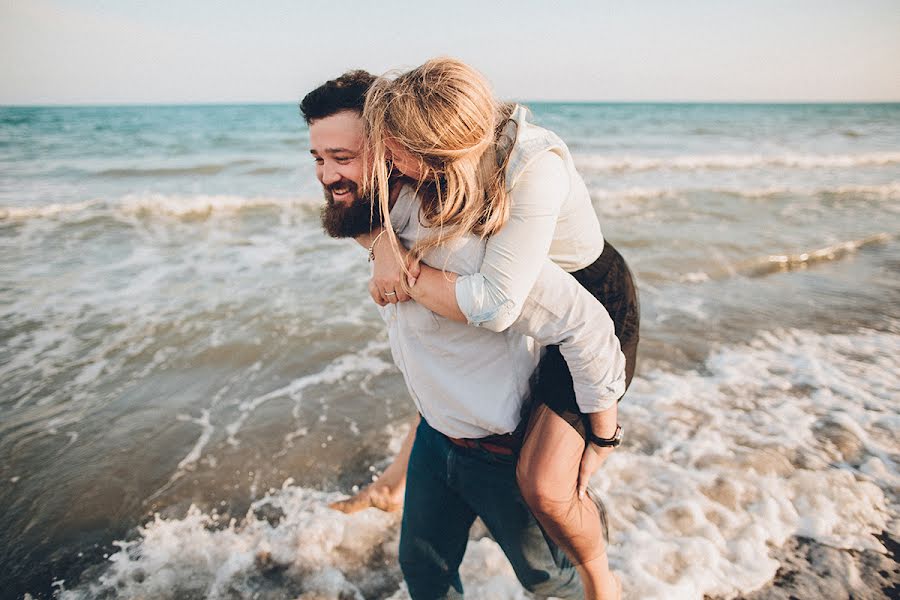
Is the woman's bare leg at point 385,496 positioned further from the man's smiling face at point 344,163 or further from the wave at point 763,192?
the wave at point 763,192

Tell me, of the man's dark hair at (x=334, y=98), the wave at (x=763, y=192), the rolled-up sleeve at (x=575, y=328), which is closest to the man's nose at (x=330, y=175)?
the man's dark hair at (x=334, y=98)

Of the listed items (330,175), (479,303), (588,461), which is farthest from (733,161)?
(479,303)

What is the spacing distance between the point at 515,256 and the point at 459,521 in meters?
1.18

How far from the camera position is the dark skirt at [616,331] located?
1838mm

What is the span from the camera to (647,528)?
125 inches

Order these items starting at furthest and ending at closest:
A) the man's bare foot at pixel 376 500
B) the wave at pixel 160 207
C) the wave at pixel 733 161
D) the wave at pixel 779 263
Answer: the wave at pixel 733 161 → the wave at pixel 160 207 → the wave at pixel 779 263 → the man's bare foot at pixel 376 500

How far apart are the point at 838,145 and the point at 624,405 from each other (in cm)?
2688

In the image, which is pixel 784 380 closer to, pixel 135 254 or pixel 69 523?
pixel 69 523

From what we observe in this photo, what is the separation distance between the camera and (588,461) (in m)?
1.93

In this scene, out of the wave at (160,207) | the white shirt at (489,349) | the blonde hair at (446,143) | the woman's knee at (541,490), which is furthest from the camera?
the wave at (160,207)

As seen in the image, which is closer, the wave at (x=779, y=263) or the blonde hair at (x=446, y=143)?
the blonde hair at (x=446, y=143)

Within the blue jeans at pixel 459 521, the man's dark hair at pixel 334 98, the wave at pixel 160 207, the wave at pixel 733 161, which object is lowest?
the wave at pixel 733 161

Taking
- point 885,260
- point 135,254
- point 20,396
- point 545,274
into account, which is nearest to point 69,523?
point 20,396

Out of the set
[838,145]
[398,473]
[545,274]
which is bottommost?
[838,145]
